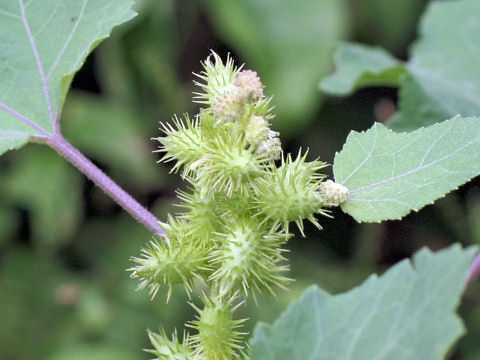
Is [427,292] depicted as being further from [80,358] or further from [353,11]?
[353,11]

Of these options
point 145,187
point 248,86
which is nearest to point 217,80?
point 248,86

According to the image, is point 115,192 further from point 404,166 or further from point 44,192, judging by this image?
point 44,192

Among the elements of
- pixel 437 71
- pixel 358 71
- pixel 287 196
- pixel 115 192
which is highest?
pixel 437 71

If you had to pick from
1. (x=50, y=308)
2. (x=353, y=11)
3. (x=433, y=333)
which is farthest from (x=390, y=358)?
(x=353, y=11)

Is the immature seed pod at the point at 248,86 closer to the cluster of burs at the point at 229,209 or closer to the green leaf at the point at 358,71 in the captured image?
the cluster of burs at the point at 229,209

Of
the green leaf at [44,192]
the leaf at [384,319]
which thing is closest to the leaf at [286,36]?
the green leaf at [44,192]

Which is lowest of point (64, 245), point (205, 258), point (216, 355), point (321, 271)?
point (64, 245)
